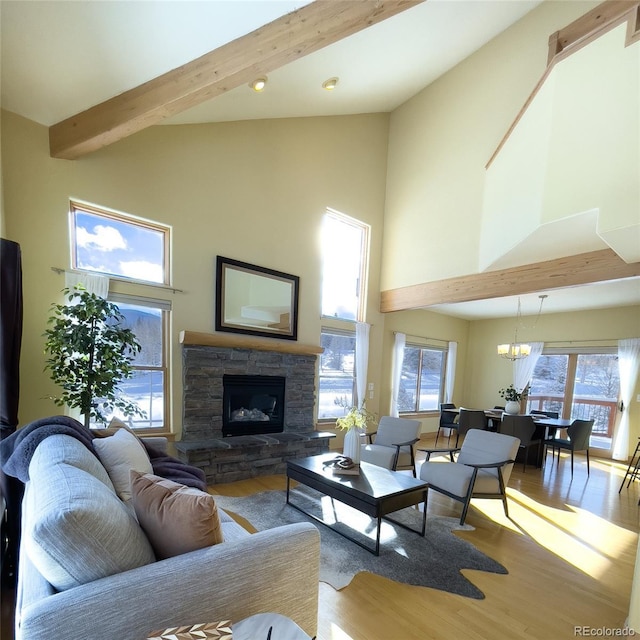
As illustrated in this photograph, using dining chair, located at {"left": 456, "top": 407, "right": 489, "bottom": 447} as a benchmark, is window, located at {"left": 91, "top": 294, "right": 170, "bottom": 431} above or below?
above

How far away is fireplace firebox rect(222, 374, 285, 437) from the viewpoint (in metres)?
4.20

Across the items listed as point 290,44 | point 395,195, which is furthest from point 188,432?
point 395,195

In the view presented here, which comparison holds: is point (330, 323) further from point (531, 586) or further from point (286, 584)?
point (286, 584)

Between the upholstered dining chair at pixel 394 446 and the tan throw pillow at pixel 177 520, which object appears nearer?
the tan throw pillow at pixel 177 520

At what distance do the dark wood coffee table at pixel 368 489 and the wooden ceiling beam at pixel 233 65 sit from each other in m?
3.08

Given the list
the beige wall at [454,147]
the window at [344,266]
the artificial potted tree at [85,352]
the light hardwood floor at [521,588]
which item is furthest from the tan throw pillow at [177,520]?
the window at [344,266]

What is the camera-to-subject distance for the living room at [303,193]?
3.01 m

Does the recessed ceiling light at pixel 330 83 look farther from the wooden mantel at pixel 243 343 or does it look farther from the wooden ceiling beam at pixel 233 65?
the wooden mantel at pixel 243 343

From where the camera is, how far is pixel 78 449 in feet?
5.36

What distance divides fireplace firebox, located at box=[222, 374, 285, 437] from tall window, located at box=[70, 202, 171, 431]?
28.6 inches

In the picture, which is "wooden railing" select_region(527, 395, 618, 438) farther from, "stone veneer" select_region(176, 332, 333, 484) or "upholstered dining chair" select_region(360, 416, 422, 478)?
"stone veneer" select_region(176, 332, 333, 484)

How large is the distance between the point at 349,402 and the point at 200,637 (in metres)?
4.89
